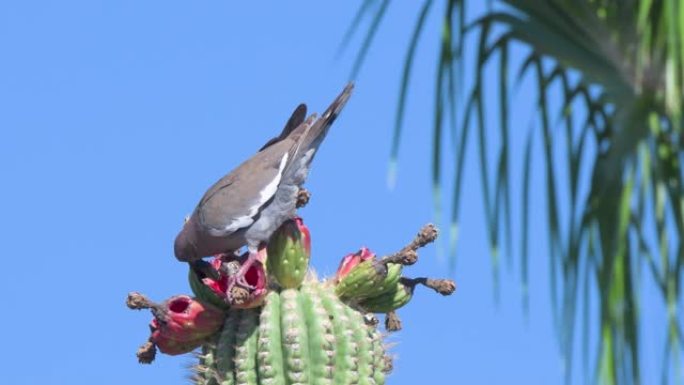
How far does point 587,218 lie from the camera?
3.18 metres

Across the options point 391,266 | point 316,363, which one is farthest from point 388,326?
point 316,363

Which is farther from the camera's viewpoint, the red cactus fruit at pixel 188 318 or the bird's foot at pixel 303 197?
the bird's foot at pixel 303 197

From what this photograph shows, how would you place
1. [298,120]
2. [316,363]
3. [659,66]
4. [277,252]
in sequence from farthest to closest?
[298,120]
[277,252]
[316,363]
[659,66]

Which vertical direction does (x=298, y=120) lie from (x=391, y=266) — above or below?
above

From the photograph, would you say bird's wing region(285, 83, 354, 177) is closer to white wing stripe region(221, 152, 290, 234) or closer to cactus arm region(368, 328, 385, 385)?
white wing stripe region(221, 152, 290, 234)

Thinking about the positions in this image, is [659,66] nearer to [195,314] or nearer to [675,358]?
[675,358]

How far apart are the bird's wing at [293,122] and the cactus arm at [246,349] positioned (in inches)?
46.6

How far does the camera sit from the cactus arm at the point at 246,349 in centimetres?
571

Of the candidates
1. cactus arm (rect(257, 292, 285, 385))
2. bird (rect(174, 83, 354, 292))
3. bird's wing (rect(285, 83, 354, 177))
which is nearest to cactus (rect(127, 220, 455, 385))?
cactus arm (rect(257, 292, 285, 385))

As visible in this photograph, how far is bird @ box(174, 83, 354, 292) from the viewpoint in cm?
630

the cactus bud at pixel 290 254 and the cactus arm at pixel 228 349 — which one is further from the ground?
the cactus bud at pixel 290 254

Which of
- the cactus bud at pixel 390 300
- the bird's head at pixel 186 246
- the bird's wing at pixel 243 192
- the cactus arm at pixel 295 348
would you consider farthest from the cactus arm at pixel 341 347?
the bird's head at pixel 186 246

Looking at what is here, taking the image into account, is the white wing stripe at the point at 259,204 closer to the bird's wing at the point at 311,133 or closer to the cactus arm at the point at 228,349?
the bird's wing at the point at 311,133

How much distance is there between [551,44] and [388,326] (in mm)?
3402
